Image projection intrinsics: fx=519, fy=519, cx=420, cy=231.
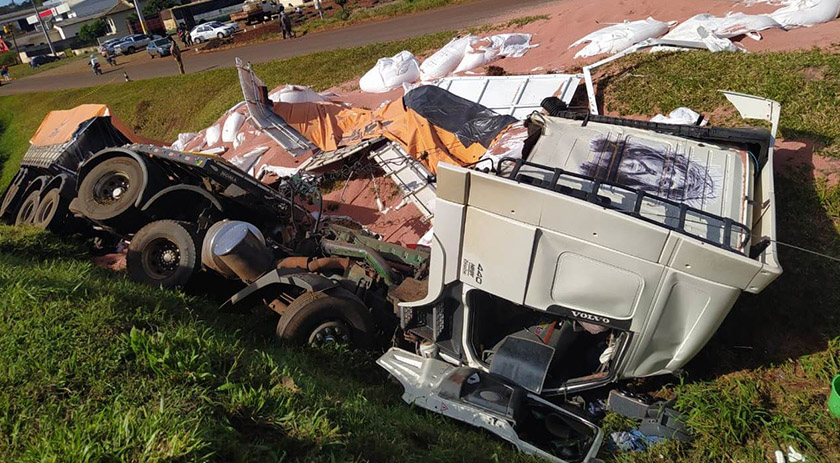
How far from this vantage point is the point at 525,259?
3.47 meters

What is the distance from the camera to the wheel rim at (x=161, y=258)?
555cm

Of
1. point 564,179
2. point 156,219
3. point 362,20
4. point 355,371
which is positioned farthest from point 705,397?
point 362,20

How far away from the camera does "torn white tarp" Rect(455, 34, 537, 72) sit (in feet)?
36.8

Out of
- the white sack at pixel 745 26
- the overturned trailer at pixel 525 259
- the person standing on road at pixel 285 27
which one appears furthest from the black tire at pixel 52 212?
the person standing on road at pixel 285 27

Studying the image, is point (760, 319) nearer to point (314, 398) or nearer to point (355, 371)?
point (355, 371)

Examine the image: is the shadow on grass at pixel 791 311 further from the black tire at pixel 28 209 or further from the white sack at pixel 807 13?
the black tire at pixel 28 209

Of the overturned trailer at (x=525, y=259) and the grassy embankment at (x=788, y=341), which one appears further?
the grassy embankment at (x=788, y=341)

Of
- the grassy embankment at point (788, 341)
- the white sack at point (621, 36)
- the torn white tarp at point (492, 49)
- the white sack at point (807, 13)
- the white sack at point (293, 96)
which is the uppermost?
the white sack at point (807, 13)

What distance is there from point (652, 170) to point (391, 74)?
8.57 m

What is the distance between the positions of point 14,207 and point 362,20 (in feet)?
62.1

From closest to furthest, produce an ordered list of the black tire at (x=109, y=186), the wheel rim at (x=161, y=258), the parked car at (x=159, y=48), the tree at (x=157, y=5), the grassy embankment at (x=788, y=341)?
the grassy embankment at (x=788, y=341), the wheel rim at (x=161, y=258), the black tire at (x=109, y=186), the parked car at (x=159, y=48), the tree at (x=157, y=5)

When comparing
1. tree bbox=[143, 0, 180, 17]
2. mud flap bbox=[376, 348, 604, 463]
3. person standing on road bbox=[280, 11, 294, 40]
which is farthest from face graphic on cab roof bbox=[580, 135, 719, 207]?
tree bbox=[143, 0, 180, 17]

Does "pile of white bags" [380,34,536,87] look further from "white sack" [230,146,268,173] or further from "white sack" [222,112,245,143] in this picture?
"white sack" [230,146,268,173]

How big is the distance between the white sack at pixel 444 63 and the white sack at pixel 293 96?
235cm
